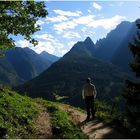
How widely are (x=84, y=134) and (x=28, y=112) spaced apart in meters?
4.43

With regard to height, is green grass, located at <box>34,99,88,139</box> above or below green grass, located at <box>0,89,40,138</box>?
below

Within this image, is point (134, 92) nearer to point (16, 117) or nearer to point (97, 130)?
point (97, 130)

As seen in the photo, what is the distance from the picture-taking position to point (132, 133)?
23.8 meters

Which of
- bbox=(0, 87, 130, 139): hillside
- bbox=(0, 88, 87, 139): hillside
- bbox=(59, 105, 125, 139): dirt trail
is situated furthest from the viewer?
bbox=(59, 105, 125, 139): dirt trail

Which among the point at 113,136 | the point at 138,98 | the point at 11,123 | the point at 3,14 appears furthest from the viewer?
the point at 138,98

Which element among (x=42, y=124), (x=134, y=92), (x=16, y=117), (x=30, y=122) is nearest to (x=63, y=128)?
(x=42, y=124)

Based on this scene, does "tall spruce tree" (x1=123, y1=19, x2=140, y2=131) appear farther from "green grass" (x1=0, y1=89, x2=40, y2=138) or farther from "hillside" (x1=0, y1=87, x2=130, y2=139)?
"green grass" (x1=0, y1=89, x2=40, y2=138)

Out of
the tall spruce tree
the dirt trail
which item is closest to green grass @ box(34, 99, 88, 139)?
the dirt trail

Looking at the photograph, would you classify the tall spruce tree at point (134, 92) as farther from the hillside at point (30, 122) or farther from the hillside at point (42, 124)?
the hillside at point (30, 122)

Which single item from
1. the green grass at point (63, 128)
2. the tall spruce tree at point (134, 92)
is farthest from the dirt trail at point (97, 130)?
→ the tall spruce tree at point (134, 92)

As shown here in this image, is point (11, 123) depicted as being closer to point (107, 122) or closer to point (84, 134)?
point (84, 134)

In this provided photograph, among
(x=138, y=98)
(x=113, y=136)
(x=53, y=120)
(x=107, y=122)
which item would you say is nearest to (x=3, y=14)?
(x=53, y=120)

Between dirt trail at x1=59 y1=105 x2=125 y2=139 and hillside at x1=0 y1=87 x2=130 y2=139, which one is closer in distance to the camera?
hillside at x1=0 y1=87 x2=130 y2=139

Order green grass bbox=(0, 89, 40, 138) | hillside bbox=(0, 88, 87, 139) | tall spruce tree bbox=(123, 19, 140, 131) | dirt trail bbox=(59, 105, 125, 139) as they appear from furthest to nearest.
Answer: tall spruce tree bbox=(123, 19, 140, 131) → dirt trail bbox=(59, 105, 125, 139) → hillside bbox=(0, 88, 87, 139) → green grass bbox=(0, 89, 40, 138)
